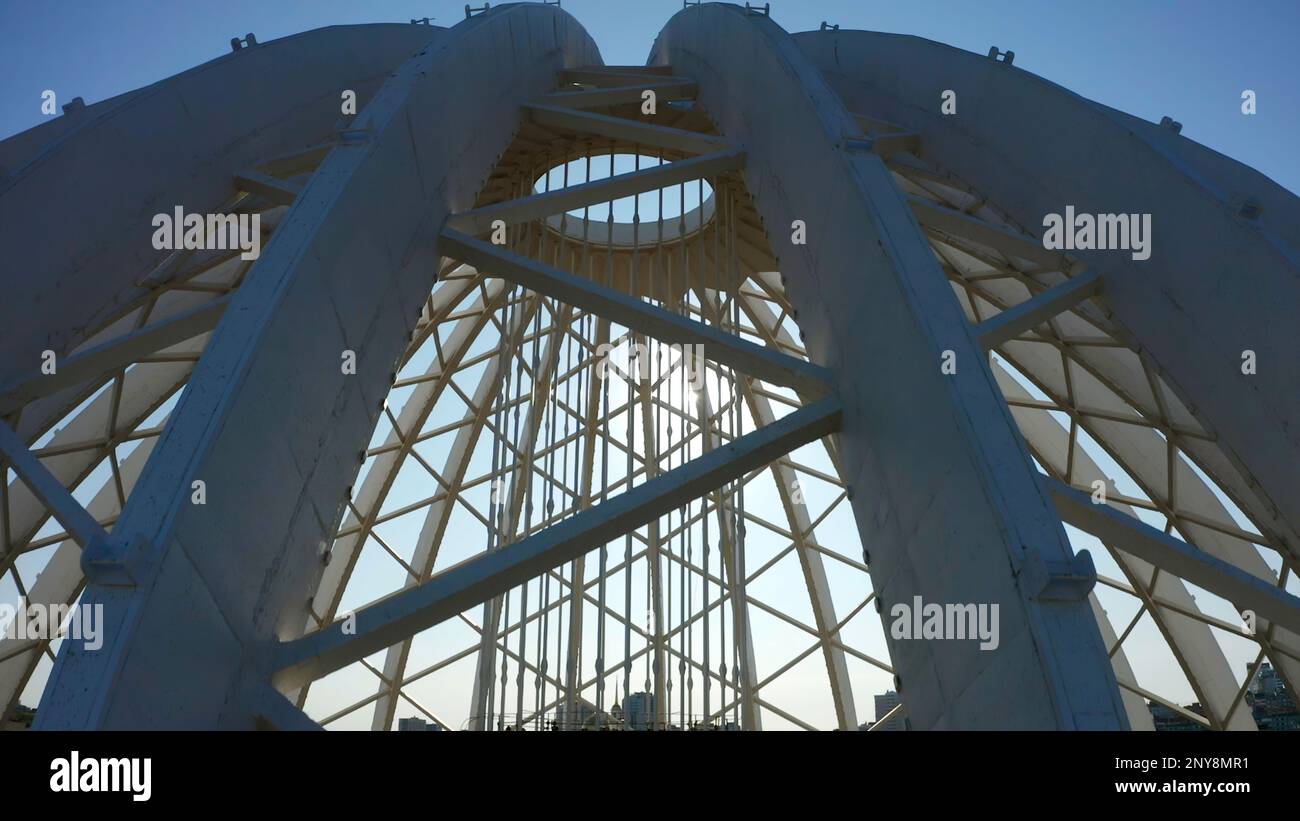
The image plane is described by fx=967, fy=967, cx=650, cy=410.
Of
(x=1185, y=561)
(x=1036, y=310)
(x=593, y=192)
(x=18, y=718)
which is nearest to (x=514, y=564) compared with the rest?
(x=1185, y=561)

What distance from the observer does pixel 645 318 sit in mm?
11289

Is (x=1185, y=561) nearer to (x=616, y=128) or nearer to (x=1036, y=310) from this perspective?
(x=1036, y=310)

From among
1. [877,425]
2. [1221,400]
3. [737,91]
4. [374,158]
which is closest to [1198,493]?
[1221,400]

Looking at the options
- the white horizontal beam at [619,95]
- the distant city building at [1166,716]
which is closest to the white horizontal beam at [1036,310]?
the white horizontal beam at [619,95]

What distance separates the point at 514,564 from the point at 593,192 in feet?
24.7

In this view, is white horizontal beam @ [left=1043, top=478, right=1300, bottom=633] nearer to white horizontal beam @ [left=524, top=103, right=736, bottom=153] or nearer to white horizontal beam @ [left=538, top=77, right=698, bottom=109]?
white horizontal beam @ [left=524, top=103, right=736, bottom=153]

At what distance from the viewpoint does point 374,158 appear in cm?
961

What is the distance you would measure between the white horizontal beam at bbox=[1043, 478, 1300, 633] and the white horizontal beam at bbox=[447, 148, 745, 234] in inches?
312

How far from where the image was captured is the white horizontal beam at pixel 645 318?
10.4 metres

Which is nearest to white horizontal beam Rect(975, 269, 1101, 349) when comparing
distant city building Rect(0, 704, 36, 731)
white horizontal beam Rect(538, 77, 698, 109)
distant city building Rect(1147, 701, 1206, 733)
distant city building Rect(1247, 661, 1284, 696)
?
white horizontal beam Rect(538, 77, 698, 109)

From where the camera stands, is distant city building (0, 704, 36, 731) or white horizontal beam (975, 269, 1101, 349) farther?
distant city building (0, 704, 36, 731)

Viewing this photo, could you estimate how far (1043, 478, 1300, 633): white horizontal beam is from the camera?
8156 millimetres

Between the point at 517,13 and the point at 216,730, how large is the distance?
1274 centimetres

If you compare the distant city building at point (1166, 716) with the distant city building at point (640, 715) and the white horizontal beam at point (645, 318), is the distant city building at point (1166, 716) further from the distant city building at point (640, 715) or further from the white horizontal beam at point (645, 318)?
the white horizontal beam at point (645, 318)
